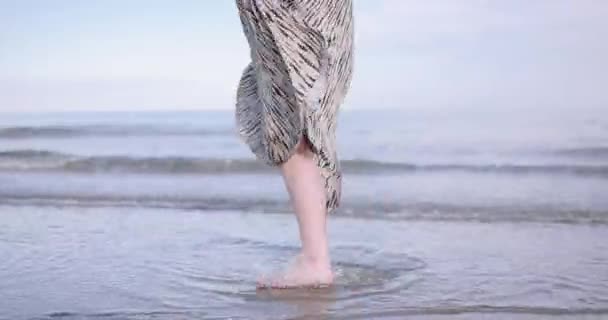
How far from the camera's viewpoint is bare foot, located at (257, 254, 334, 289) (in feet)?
8.33

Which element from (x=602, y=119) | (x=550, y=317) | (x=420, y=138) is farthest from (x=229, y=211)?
(x=602, y=119)

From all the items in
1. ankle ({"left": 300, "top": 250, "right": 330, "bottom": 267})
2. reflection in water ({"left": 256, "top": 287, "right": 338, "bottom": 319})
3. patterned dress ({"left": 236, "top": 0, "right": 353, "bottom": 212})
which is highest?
patterned dress ({"left": 236, "top": 0, "right": 353, "bottom": 212})

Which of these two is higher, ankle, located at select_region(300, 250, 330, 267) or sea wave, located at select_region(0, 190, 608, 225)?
ankle, located at select_region(300, 250, 330, 267)

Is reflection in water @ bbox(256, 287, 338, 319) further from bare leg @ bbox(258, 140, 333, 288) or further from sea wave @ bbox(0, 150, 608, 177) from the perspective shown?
sea wave @ bbox(0, 150, 608, 177)

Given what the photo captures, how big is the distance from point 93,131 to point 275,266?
7907 mm

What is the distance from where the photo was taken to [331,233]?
11.6 ft

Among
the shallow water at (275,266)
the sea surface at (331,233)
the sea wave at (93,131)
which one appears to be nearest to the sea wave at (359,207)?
the sea surface at (331,233)

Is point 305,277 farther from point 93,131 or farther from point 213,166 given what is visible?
point 93,131

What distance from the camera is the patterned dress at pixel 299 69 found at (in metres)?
2.39

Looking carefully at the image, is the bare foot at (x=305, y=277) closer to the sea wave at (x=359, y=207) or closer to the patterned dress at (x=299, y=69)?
the patterned dress at (x=299, y=69)

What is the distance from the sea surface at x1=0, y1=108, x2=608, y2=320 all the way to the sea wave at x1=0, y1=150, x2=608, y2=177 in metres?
0.03

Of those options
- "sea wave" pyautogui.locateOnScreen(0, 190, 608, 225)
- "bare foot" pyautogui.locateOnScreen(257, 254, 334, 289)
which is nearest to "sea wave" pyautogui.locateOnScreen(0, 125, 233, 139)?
"sea wave" pyautogui.locateOnScreen(0, 190, 608, 225)

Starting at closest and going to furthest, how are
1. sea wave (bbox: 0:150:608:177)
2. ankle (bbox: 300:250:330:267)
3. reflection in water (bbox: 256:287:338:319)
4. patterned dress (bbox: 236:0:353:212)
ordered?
reflection in water (bbox: 256:287:338:319), patterned dress (bbox: 236:0:353:212), ankle (bbox: 300:250:330:267), sea wave (bbox: 0:150:608:177)

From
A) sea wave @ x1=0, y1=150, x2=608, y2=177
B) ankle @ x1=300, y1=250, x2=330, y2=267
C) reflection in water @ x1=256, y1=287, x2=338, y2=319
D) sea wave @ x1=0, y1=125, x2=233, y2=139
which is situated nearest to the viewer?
reflection in water @ x1=256, y1=287, x2=338, y2=319
